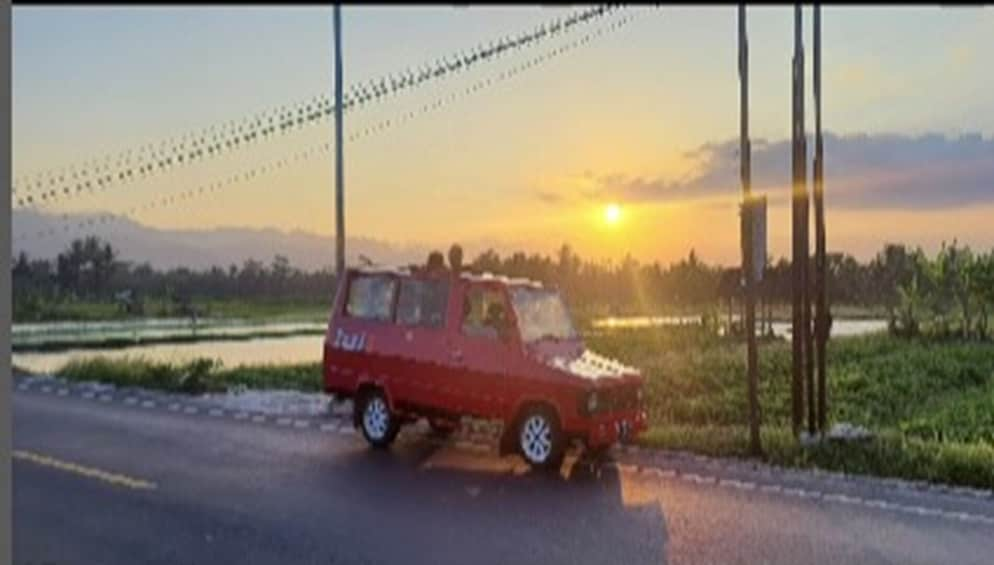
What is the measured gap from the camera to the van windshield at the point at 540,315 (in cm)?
1223

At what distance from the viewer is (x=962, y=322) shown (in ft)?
80.1

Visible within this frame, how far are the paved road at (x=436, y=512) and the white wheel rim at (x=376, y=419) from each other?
0.83 feet

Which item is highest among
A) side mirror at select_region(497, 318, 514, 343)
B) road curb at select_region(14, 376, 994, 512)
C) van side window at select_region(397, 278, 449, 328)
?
van side window at select_region(397, 278, 449, 328)

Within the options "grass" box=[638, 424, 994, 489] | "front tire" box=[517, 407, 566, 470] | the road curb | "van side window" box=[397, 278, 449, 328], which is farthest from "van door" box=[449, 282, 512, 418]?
"grass" box=[638, 424, 994, 489]

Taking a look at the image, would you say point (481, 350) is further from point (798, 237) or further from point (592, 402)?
point (798, 237)

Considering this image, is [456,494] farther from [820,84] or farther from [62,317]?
[62,317]

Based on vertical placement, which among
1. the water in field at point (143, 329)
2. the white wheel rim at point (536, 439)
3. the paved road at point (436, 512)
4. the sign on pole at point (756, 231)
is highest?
the sign on pole at point (756, 231)

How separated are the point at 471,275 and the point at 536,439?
1.82 meters

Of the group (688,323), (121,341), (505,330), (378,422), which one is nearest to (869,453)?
(505,330)

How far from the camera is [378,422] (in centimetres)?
1323

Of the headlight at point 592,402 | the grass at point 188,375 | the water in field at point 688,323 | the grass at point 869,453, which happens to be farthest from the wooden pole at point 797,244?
the water in field at point 688,323

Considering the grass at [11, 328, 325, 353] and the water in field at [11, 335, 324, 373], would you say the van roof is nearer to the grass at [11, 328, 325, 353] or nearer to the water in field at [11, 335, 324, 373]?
the water in field at [11, 335, 324, 373]

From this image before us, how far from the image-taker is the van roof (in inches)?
492

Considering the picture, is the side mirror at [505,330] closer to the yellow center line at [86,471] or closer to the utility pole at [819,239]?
the utility pole at [819,239]
